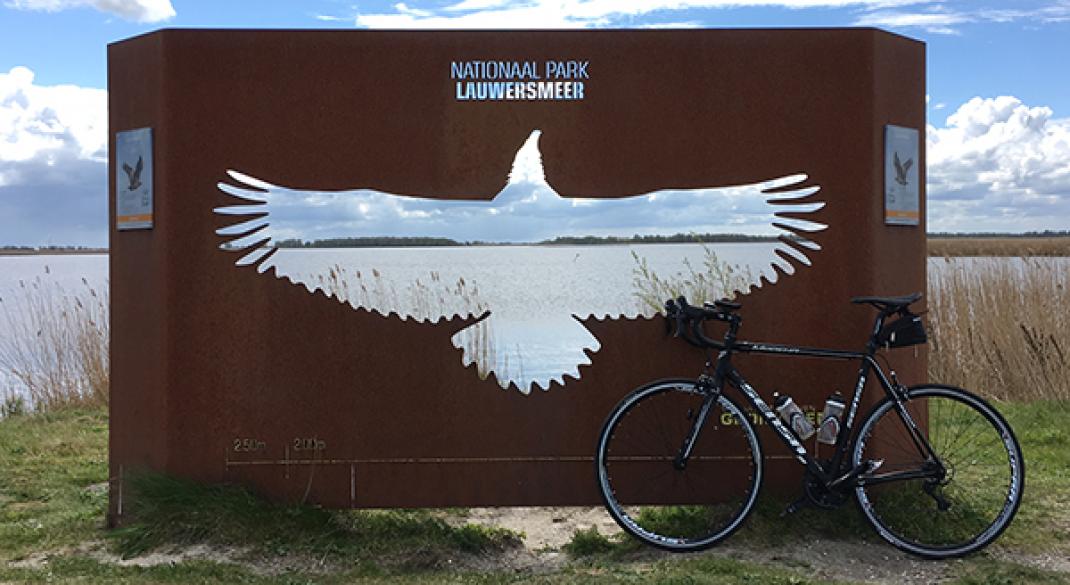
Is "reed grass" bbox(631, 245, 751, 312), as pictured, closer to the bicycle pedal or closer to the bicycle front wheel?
the bicycle front wheel

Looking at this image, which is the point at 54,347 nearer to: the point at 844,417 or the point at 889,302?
the point at 844,417

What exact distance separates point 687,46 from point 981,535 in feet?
8.88

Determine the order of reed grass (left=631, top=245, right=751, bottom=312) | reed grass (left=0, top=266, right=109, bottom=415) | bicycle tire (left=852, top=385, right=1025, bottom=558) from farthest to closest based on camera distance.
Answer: reed grass (left=0, top=266, right=109, bottom=415) < reed grass (left=631, top=245, right=751, bottom=312) < bicycle tire (left=852, top=385, right=1025, bottom=558)

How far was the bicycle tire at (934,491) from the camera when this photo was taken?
179 inches

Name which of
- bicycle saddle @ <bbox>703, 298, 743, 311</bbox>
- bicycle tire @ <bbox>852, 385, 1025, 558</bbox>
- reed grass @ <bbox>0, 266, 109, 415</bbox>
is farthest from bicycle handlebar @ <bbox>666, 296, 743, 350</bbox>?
reed grass @ <bbox>0, 266, 109, 415</bbox>

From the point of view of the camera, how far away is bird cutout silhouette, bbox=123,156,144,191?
490 centimetres

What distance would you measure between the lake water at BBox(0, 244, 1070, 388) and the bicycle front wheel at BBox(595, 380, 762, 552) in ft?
1.49

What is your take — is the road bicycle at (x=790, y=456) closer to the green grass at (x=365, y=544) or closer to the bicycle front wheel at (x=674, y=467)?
the bicycle front wheel at (x=674, y=467)

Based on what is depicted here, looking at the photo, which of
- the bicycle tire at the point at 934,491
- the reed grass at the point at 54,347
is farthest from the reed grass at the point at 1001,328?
the reed grass at the point at 54,347

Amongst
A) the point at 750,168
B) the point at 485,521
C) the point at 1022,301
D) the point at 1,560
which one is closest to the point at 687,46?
the point at 750,168

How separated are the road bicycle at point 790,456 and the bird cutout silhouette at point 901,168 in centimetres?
64

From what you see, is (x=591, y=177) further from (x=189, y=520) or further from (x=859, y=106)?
(x=189, y=520)

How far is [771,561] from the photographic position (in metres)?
4.40

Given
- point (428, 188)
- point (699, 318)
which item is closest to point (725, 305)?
point (699, 318)
